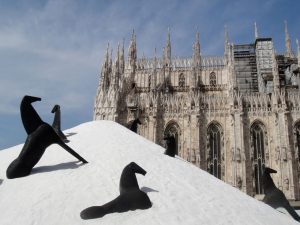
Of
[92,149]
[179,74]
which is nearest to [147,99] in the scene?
[179,74]

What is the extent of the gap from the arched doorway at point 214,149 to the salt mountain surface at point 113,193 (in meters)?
19.6

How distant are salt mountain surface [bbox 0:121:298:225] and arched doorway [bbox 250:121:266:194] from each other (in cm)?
1978

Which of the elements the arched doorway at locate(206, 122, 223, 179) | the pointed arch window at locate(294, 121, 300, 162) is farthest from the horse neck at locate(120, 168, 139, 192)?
the pointed arch window at locate(294, 121, 300, 162)

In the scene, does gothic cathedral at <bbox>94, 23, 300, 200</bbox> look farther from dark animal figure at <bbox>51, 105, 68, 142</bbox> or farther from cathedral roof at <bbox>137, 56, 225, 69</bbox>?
dark animal figure at <bbox>51, 105, 68, 142</bbox>

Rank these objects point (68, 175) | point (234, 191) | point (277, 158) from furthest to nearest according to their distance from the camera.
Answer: point (277, 158), point (234, 191), point (68, 175)

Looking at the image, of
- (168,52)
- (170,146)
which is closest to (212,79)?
(168,52)

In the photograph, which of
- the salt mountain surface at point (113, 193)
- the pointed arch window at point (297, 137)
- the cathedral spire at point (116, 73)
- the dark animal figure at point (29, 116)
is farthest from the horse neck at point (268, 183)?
the cathedral spire at point (116, 73)

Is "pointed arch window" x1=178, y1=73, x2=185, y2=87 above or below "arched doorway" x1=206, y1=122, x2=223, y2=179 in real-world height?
above

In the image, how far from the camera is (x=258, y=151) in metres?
29.3

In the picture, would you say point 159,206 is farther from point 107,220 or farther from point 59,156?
point 59,156

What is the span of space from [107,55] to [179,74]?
1123 cm

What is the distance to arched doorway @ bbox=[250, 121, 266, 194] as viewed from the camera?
28250 millimetres

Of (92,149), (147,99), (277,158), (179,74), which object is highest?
(179,74)

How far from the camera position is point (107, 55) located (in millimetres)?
34125
